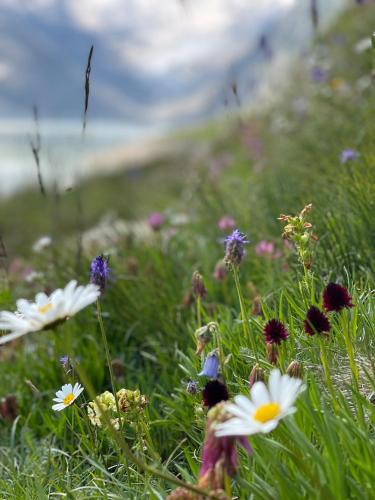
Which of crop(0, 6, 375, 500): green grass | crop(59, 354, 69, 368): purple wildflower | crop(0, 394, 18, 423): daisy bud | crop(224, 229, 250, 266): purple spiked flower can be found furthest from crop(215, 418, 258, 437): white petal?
crop(0, 394, 18, 423): daisy bud

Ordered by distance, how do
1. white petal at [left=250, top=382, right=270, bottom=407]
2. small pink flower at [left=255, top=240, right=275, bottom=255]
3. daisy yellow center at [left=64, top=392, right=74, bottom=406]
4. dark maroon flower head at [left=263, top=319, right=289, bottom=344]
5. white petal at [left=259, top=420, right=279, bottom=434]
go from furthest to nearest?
small pink flower at [left=255, top=240, right=275, bottom=255]
daisy yellow center at [left=64, top=392, right=74, bottom=406]
dark maroon flower head at [left=263, top=319, right=289, bottom=344]
white petal at [left=250, top=382, right=270, bottom=407]
white petal at [left=259, top=420, right=279, bottom=434]

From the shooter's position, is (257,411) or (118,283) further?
(118,283)

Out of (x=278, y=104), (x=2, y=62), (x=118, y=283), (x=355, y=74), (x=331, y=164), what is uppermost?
(x=2, y=62)

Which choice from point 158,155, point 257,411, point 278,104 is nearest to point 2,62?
point 158,155

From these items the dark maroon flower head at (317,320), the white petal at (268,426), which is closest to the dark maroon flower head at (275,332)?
the dark maroon flower head at (317,320)

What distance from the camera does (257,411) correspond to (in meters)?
1.13

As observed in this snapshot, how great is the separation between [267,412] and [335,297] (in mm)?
404

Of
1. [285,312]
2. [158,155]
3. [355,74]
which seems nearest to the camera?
[285,312]

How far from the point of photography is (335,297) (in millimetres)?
1433

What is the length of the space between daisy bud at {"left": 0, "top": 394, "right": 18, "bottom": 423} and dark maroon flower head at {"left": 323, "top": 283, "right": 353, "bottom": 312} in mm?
1732

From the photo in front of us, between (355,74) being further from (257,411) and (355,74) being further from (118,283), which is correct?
(257,411)

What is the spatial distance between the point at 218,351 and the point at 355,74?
6.64 meters

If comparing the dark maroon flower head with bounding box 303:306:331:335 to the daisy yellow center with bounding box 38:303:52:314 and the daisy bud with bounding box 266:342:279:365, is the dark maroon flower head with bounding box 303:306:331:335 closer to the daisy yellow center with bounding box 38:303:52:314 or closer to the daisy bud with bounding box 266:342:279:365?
the daisy bud with bounding box 266:342:279:365

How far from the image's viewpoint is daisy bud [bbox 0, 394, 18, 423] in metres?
2.71
